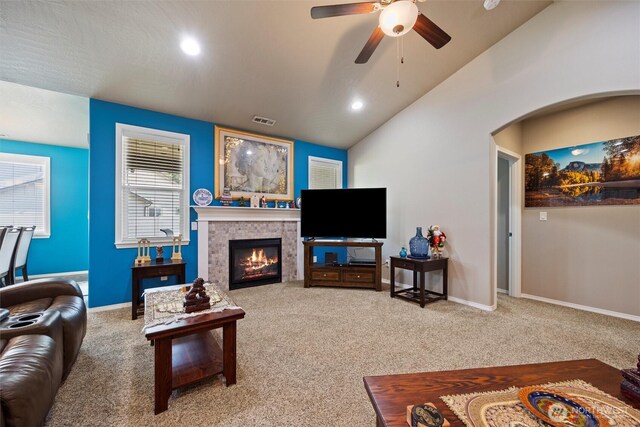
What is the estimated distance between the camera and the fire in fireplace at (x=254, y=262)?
4.21 m

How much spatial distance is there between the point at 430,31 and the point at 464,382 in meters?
2.50

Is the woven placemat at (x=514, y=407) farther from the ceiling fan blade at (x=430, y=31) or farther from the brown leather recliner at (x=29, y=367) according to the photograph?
the ceiling fan blade at (x=430, y=31)

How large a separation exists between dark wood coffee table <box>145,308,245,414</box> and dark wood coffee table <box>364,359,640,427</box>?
1.05 m

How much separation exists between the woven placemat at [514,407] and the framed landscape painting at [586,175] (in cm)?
329

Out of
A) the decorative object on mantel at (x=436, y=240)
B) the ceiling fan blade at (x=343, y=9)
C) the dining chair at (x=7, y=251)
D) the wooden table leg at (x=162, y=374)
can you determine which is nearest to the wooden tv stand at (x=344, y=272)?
the decorative object on mantel at (x=436, y=240)

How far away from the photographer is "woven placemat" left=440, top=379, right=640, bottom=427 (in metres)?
0.92

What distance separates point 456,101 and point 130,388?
4.65 metres

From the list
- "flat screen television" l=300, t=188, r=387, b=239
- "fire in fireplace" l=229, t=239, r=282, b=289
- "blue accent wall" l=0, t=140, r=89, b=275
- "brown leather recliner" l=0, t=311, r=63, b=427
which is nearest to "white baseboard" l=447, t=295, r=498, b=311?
"flat screen television" l=300, t=188, r=387, b=239

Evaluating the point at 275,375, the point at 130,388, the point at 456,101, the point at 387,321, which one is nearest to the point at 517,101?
the point at 456,101

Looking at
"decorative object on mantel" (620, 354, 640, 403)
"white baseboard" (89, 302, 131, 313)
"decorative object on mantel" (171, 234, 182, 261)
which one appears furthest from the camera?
"decorative object on mantel" (171, 234, 182, 261)

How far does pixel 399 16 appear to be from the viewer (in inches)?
72.6

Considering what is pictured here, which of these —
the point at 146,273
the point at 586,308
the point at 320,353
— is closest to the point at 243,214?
the point at 146,273

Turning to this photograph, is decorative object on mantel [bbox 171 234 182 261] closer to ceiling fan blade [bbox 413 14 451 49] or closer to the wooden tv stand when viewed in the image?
the wooden tv stand

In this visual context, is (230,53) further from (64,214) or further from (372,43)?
(64,214)
